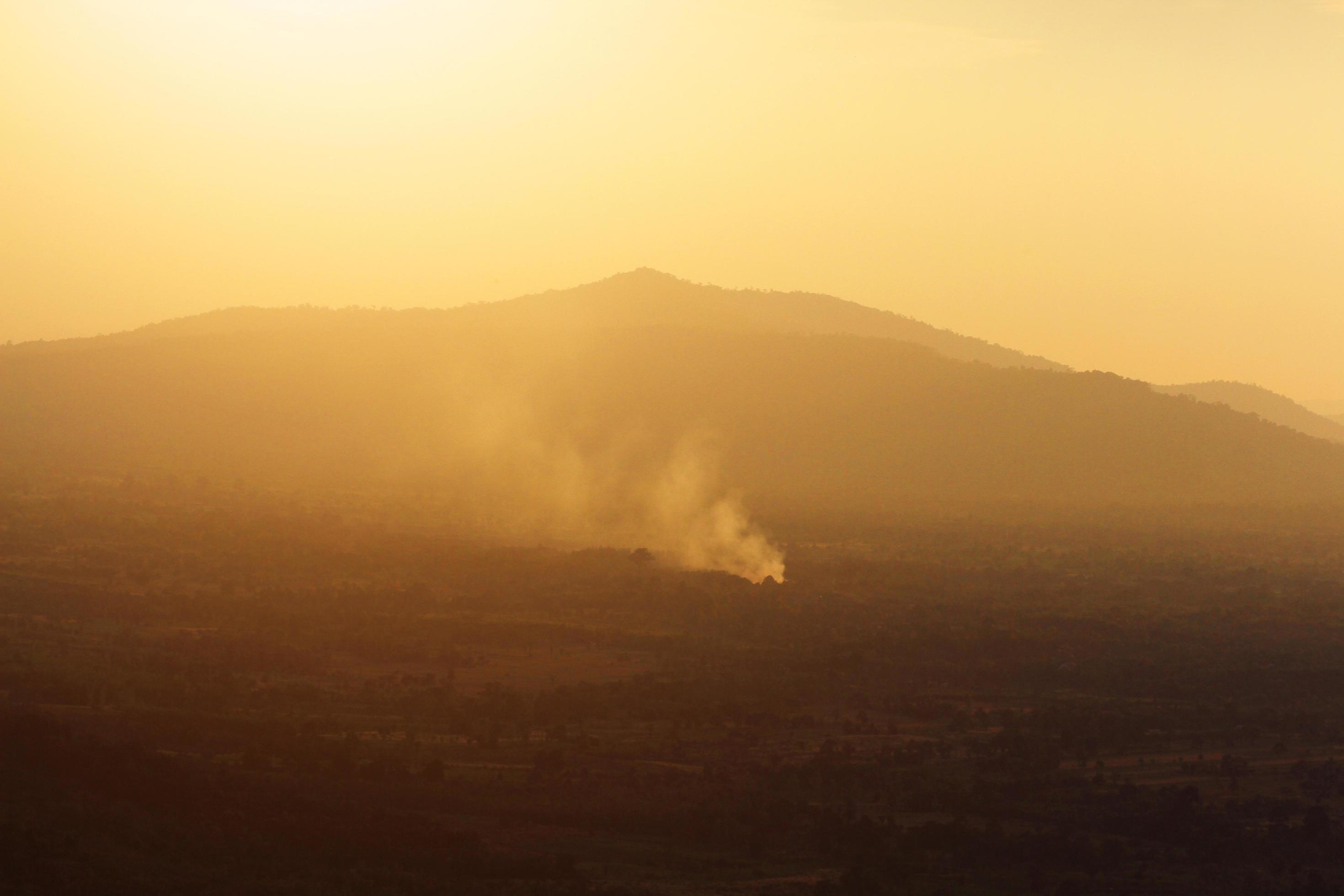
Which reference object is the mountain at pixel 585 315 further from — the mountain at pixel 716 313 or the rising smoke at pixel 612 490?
the rising smoke at pixel 612 490

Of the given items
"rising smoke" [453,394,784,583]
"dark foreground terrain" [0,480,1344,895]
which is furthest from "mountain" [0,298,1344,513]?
"dark foreground terrain" [0,480,1344,895]

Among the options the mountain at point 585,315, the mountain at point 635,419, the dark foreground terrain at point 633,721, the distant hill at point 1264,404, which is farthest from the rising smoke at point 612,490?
the distant hill at point 1264,404

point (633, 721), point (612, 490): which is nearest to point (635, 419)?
point (612, 490)

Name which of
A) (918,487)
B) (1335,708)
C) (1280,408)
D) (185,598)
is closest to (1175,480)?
(918,487)

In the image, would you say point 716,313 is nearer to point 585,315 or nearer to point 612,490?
point 585,315

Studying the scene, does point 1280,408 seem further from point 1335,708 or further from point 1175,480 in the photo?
point 1335,708

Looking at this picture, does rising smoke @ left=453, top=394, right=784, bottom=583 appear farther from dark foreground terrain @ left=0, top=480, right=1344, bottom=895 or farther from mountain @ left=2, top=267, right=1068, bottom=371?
mountain @ left=2, top=267, right=1068, bottom=371

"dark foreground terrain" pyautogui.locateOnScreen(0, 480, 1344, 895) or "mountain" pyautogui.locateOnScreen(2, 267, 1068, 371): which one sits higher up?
"mountain" pyautogui.locateOnScreen(2, 267, 1068, 371)
